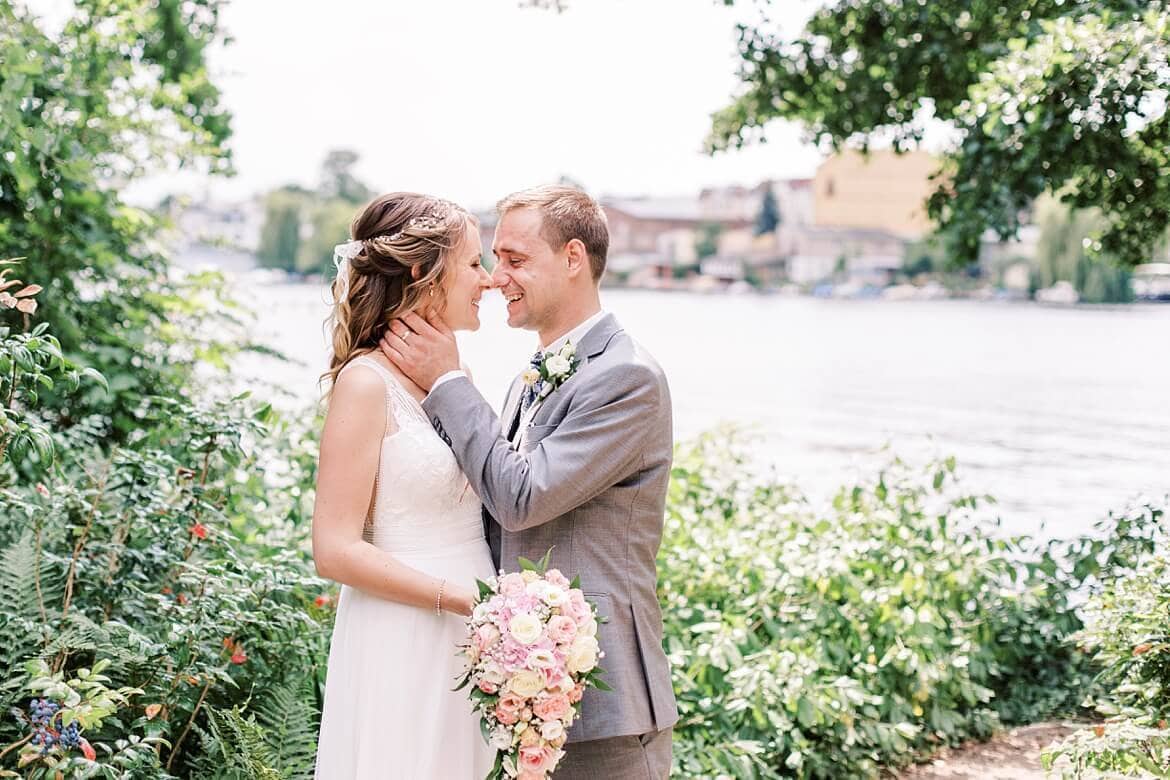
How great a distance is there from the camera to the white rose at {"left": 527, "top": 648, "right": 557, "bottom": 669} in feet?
6.91

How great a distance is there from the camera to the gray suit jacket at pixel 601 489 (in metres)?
2.34

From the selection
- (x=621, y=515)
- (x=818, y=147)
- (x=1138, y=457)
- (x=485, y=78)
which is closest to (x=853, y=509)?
(x=621, y=515)

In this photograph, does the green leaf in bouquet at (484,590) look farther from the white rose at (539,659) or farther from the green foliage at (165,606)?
the green foliage at (165,606)

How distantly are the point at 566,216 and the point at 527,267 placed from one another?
15 centimetres

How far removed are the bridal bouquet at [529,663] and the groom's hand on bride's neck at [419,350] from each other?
534 millimetres

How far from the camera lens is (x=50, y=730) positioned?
87.5 inches

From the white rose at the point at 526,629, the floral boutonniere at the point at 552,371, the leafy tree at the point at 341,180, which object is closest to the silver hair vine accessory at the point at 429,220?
the floral boutonniere at the point at 552,371

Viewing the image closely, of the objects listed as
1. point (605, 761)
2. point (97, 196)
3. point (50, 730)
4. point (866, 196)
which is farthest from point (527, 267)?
point (866, 196)

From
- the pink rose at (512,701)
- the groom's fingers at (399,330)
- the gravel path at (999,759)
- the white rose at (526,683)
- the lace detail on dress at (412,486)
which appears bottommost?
the gravel path at (999,759)

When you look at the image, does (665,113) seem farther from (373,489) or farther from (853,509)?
(373,489)

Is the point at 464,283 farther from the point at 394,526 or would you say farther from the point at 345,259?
Result: the point at 394,526

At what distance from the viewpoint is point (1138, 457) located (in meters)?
8.48

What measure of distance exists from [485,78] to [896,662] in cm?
1910

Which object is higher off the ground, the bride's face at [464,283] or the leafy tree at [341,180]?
the leafy tree at [341,180]
